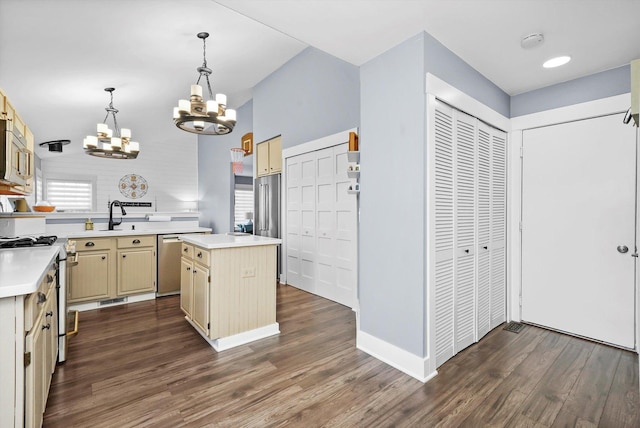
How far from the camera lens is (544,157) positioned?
3076 millimetres

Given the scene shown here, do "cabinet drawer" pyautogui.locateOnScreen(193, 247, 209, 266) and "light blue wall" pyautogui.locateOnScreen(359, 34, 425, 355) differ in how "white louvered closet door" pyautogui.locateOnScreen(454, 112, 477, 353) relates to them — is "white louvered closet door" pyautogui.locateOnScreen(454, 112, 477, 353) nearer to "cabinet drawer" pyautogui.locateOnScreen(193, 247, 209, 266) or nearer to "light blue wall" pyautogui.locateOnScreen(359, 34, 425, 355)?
"light blue wall" pyautogui.locateOnScreen(359, 34, 425, 355)

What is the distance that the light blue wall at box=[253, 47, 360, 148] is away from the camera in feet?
13.0

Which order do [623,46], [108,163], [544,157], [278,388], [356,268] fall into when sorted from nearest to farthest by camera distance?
1. [278,388]
2. [623,46]
3. [544,157]
4. [356,268]
5. [108,163]

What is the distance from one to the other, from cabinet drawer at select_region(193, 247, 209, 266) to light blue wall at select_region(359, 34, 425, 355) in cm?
134

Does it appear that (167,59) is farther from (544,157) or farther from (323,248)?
(544,157)

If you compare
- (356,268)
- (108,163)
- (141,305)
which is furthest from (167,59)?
(108,163)

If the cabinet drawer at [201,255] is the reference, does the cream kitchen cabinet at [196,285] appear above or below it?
below

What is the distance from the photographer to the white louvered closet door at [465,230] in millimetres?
2533

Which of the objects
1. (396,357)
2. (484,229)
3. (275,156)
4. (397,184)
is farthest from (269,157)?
(396,357)

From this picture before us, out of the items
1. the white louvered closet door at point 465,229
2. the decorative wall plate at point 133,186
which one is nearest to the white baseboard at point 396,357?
the white louvered closet door at point 465,229

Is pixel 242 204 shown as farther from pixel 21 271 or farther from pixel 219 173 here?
pixel 21 271

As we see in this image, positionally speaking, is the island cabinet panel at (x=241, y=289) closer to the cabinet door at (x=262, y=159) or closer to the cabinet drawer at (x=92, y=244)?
the cabinet drawer at (x=92, y=244)

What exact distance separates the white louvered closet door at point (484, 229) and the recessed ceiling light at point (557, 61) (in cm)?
64

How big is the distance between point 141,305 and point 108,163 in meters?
5.99
